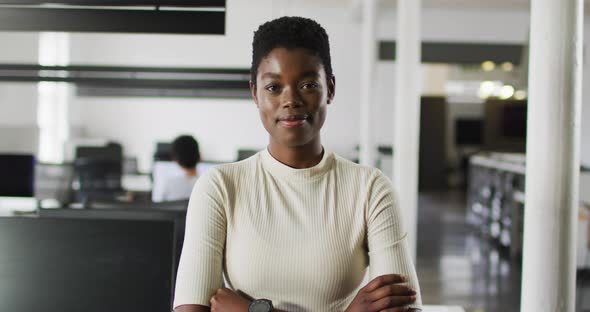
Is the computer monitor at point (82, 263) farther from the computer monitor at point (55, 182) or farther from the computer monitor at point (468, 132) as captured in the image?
the computer monitor at point (468, 132)

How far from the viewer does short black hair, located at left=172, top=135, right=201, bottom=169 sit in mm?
4961

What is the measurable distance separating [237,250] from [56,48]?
11086 millimetres

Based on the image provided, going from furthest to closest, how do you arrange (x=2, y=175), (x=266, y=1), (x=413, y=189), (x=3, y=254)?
(x=266, y=1)
(x=413, y=189)
(x=2, y=175)
(x=3, y=254)

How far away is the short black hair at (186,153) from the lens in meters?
4.96

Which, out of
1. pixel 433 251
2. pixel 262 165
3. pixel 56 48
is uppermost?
pixel 56 48

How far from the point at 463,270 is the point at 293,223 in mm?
6041

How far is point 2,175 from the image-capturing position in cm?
504

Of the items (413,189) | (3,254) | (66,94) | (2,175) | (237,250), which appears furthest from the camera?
(66,94)

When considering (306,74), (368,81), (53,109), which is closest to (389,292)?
(306,74)

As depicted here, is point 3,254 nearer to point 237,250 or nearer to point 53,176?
point 237,250

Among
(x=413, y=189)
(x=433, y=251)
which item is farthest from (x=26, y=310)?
(x=433, y=251)

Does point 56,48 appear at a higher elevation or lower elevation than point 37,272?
higher

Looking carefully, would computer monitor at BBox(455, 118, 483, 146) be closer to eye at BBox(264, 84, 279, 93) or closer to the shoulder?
the shoulder

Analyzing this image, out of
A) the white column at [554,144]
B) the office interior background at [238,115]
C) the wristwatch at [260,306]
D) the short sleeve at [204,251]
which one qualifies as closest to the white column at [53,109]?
the office interior background at [238,115]
